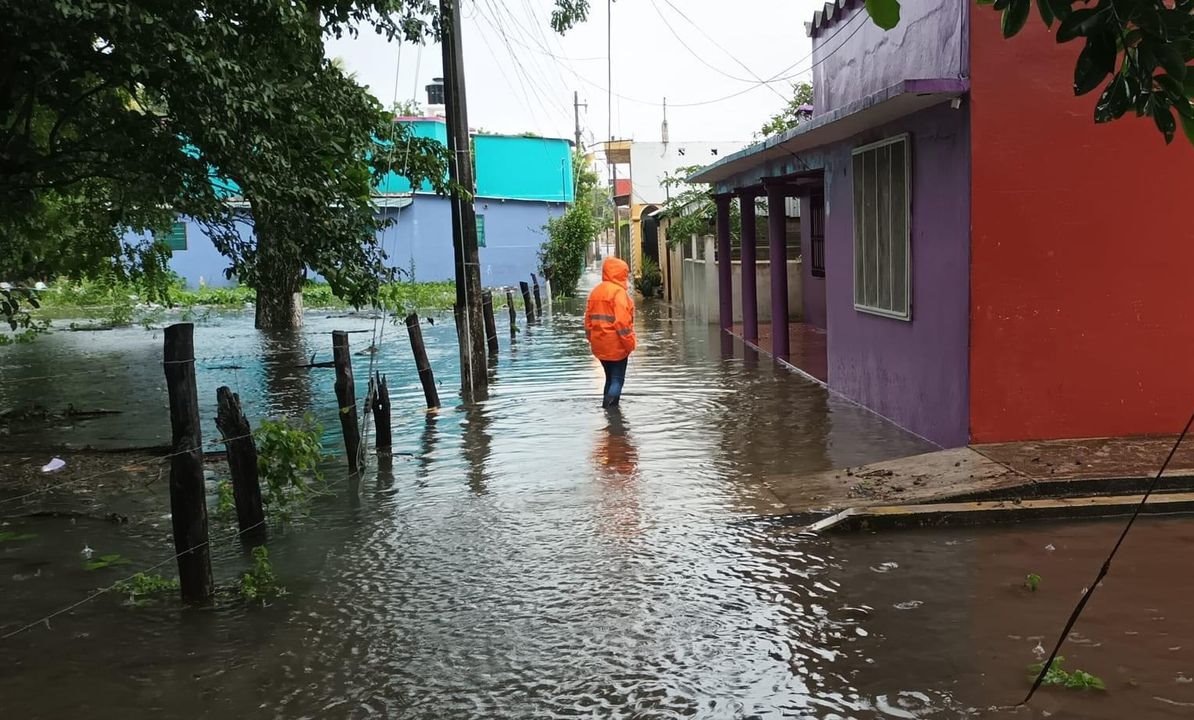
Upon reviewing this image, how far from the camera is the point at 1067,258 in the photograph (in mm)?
8289

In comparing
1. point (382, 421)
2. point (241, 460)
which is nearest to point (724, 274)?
point (382, 421)

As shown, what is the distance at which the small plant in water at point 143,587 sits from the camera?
5938 millimetres

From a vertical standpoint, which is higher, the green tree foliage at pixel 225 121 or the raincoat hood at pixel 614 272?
the green tree foliage at pixel 225 121

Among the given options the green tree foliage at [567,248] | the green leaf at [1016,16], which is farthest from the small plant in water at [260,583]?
the green tree foliage at [567,248]

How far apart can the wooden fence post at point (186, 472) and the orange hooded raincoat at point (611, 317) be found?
5.96 m

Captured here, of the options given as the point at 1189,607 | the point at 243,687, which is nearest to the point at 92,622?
the point at 243,687

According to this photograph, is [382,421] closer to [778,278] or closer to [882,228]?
[882,228]

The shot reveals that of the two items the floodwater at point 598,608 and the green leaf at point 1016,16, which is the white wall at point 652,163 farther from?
the green leaf at point 1016,16

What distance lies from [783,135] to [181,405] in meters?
8.04

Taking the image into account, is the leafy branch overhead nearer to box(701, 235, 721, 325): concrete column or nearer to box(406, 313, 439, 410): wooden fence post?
box(406, 313, 439, 410): wooden fence post

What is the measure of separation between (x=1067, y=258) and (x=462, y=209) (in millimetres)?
8037

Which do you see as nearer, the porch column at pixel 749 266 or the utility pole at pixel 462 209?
the utility pole at pixel 462 209

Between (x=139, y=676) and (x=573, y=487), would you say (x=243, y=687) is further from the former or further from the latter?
(x=573, y=487)

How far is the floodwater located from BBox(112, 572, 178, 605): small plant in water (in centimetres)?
12
